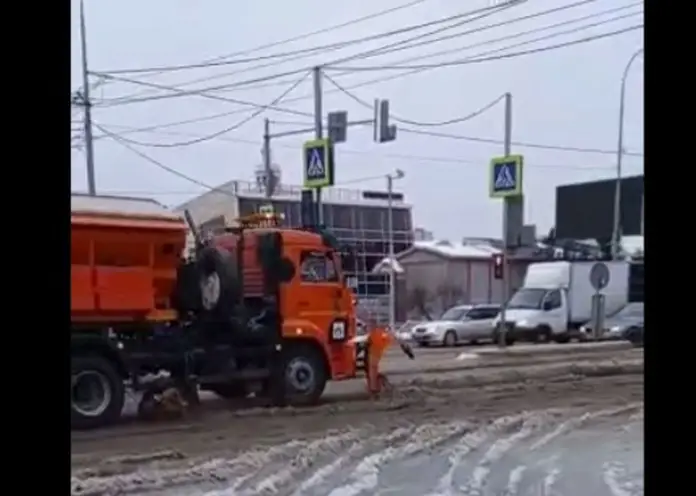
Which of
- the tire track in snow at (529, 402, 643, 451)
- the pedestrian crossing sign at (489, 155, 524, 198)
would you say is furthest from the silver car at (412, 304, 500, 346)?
the tire track in snow at (529, 402, 643, 451)

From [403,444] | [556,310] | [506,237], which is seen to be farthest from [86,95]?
[556,310]

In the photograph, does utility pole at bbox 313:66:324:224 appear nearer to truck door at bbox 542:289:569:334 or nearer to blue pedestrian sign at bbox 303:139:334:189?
blue pedestrian sign at bbox 303:139:334:189

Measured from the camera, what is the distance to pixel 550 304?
1193 cm

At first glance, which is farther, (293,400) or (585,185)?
(585,185)

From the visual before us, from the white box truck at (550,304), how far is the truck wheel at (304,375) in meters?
5.49

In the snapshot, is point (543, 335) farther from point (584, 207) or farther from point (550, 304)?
point (584, 207)

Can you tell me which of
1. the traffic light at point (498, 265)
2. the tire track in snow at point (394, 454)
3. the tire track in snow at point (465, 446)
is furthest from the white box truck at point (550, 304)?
the tire track in snow at point (394, 454)

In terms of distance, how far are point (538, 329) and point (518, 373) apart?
4308 millimetres

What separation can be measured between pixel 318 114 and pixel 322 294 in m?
1.47

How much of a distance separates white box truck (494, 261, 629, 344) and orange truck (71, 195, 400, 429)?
5409mm

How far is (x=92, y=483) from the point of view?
11.8 feet

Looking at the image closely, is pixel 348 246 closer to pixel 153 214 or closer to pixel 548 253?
pixel 153 214
